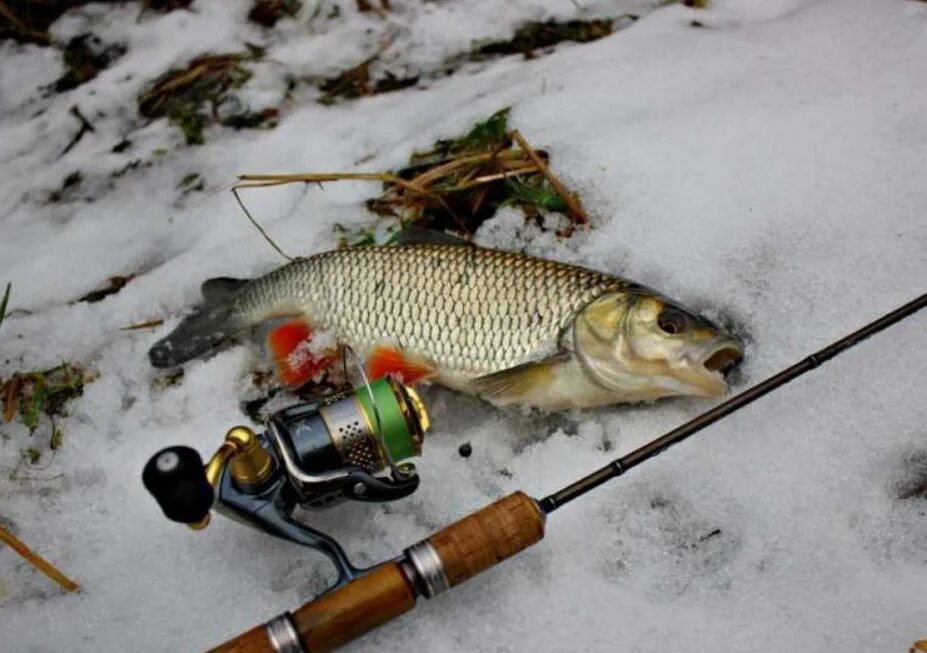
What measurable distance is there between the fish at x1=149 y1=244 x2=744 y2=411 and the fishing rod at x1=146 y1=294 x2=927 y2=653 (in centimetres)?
25

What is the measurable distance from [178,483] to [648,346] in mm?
1117

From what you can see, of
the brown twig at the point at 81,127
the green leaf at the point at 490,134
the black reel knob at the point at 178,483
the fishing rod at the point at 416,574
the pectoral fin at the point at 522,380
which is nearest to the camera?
the black reel knob at the point at 178,483

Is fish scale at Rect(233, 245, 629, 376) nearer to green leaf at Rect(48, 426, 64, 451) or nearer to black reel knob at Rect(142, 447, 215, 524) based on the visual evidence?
green leaf at Rect(48, 426, 64, 451)

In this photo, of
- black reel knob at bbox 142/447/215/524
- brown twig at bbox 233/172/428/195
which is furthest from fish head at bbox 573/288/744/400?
black reel knob at bbox 142/447/215/524

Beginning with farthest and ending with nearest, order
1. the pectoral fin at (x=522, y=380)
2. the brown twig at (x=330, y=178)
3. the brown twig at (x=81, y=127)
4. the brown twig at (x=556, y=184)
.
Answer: the brown twig at (x=81, y=127) < the brown twig at (x=330, y=178) < the brown twig at (x=556, y=184) < the pectoral fin at (x=522, y=380)

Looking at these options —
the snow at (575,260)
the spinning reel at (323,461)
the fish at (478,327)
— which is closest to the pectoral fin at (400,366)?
the fish at (478,327)

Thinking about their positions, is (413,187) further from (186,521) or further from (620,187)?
(186,521)

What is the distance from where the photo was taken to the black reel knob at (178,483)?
159 cm

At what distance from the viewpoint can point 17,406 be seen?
2510mm

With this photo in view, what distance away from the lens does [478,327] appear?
2285 mm

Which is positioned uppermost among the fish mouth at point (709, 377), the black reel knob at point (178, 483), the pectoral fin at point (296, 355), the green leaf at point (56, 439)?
the black reel knob at point (178, 483)

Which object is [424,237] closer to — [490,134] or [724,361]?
[490,134]

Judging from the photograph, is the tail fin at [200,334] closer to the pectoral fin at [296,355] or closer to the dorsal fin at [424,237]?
the pectoral fin at [296,355]

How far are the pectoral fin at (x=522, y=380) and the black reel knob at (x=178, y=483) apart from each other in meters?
0.77
